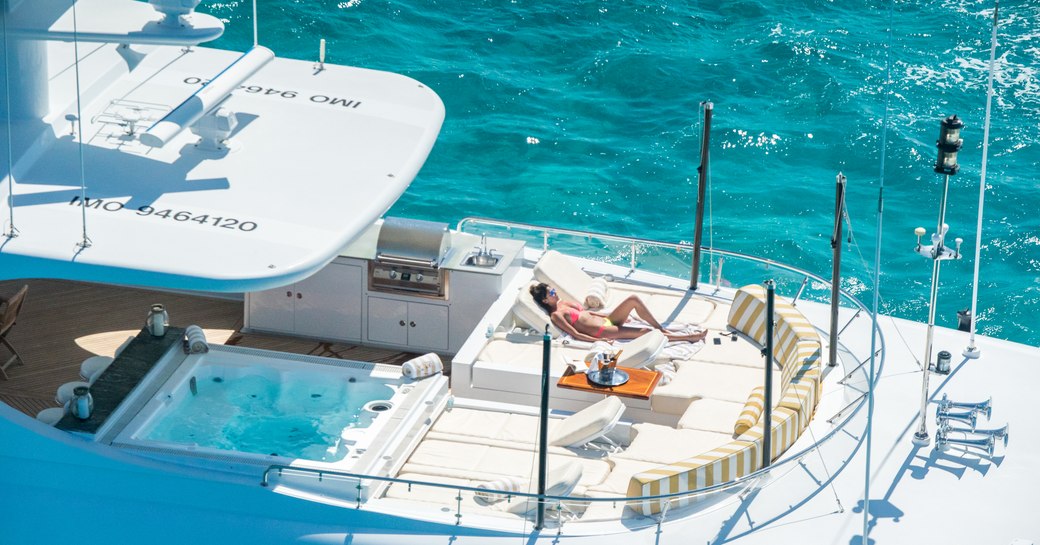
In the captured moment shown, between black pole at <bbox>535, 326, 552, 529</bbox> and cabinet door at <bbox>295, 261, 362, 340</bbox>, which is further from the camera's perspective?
cabinet door at <bbox>295, 261, 362, 340</bbox>

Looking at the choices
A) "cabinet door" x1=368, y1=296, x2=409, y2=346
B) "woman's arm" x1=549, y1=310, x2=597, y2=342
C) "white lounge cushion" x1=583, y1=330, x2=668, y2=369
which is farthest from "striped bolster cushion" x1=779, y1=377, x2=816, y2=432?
"cabinet door" x1=368, y1=296, x2=409, y2=346

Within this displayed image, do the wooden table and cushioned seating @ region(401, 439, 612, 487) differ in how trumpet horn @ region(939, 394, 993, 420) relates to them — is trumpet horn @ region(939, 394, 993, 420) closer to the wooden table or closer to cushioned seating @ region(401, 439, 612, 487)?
the wooden table

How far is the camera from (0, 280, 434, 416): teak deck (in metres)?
12.4

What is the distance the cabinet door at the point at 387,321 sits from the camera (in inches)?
521

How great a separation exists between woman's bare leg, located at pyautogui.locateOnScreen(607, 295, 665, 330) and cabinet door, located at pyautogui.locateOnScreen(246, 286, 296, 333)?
3.16m

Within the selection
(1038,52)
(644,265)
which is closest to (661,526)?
(644,265)

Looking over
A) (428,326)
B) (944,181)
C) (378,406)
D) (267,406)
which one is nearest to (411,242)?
(428,326)

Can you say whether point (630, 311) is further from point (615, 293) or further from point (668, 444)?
point (668, 444)

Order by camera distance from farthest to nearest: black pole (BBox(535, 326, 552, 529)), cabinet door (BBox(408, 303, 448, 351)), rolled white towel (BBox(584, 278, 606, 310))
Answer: rolled white towel (BBox(584, 278, 606, 310)), cabinet door (BBox(408, 303, 448, 351)), black pole (BBox(535, 326, 552, 529))

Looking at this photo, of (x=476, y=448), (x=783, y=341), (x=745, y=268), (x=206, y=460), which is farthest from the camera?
(x=745, y=268)

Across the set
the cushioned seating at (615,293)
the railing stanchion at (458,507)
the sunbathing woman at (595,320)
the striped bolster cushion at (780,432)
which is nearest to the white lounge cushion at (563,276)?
the cushioned seating at (615,293)

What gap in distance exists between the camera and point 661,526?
1031 cm

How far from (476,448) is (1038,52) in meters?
18.6

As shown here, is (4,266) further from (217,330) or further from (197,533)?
(217,330)
